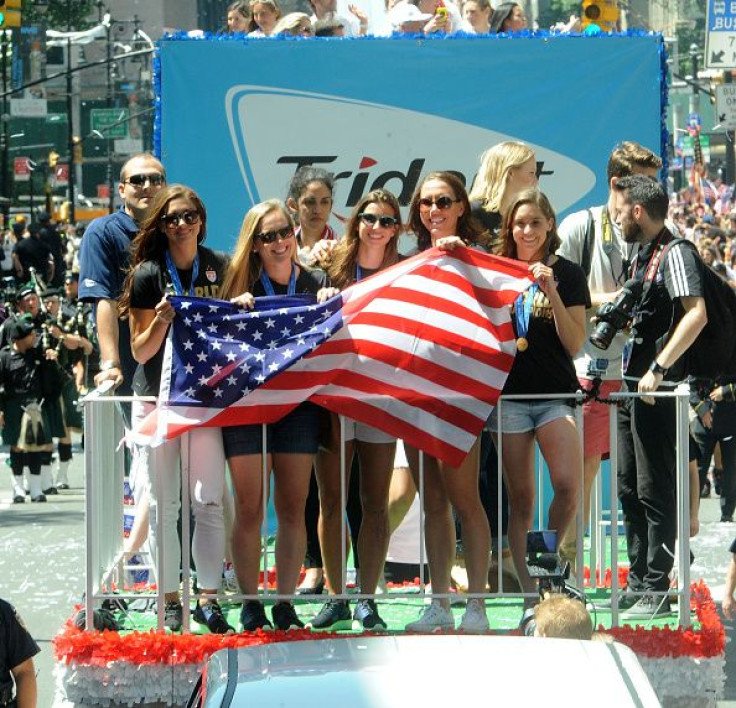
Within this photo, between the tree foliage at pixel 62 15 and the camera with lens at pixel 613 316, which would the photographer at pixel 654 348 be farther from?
the tree foliage at pixel 62 15

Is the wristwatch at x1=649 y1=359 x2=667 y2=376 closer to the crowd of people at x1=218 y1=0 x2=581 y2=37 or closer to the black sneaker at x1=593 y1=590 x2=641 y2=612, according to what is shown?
the black sneaker at x1=593 y1=590 x2=641 y2=612

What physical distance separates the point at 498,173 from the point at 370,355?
5.19ft

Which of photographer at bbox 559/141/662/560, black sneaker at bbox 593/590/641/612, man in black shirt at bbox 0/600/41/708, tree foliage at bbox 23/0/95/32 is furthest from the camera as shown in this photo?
tree foliage at bbox 23/0/95/32

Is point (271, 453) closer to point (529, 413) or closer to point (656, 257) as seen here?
point (529, 413)

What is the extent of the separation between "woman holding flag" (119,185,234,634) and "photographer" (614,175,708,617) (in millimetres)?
1919

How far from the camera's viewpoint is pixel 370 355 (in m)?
7.06

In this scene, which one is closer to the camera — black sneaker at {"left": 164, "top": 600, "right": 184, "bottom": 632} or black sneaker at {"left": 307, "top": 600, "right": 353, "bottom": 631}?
black sneaker at {"left": 164, "top": 600, "right": 184, "bottom": 632}

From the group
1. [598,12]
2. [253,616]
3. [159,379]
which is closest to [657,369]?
[253,616]

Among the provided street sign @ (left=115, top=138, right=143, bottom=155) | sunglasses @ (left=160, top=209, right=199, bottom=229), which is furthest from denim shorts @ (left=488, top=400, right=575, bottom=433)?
street sign @ (left=115, top=138, right=143, bottom=155)

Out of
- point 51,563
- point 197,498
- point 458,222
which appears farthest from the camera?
point 51,563

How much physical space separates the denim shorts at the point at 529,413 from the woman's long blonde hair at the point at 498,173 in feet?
4.21

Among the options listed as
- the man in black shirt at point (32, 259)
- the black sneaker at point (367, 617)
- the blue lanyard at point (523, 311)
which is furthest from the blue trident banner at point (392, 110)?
the man in black shirt at point (32, 259)

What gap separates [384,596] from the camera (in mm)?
7066

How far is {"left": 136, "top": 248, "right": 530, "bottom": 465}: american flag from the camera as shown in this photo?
6.95 metres
